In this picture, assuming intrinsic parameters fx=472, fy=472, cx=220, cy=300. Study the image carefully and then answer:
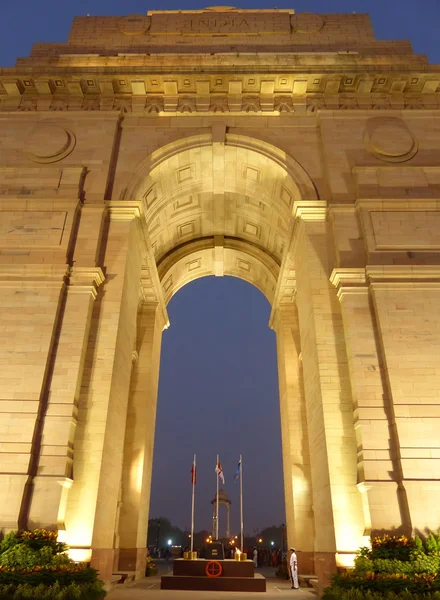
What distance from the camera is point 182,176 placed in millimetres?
20812

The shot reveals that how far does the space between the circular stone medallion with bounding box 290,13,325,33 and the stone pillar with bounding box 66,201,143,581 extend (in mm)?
13260

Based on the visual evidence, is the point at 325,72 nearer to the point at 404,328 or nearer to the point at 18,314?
the point at 404,328

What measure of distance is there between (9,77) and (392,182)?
16.2 m

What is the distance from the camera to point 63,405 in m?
13.5

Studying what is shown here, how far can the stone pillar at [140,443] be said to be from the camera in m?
20.0

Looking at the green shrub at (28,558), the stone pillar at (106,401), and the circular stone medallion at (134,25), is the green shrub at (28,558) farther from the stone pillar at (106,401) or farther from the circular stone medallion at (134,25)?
the circular stone medallion at (134,25)

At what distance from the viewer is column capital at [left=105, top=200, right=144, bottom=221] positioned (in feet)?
56.9

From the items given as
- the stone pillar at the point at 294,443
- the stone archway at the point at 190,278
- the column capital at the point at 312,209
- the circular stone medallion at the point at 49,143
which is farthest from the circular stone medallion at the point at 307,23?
the stone pillar at the point at 294,443

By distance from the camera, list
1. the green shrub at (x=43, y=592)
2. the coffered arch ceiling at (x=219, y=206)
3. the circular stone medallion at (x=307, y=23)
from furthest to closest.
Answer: the circular stone medallion at (x=307, y=23) → the coffered arch ceiling at (x=219, y=206) → the green shrub at (x=43, y=592)

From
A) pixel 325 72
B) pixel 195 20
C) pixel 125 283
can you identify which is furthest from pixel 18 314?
pixel 195 20

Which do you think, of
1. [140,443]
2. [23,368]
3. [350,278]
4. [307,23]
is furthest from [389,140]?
[140,443]

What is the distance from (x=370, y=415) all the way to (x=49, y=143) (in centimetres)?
1564

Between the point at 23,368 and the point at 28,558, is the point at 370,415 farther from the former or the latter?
the point at 23,368

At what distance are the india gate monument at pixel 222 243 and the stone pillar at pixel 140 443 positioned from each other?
11cm
